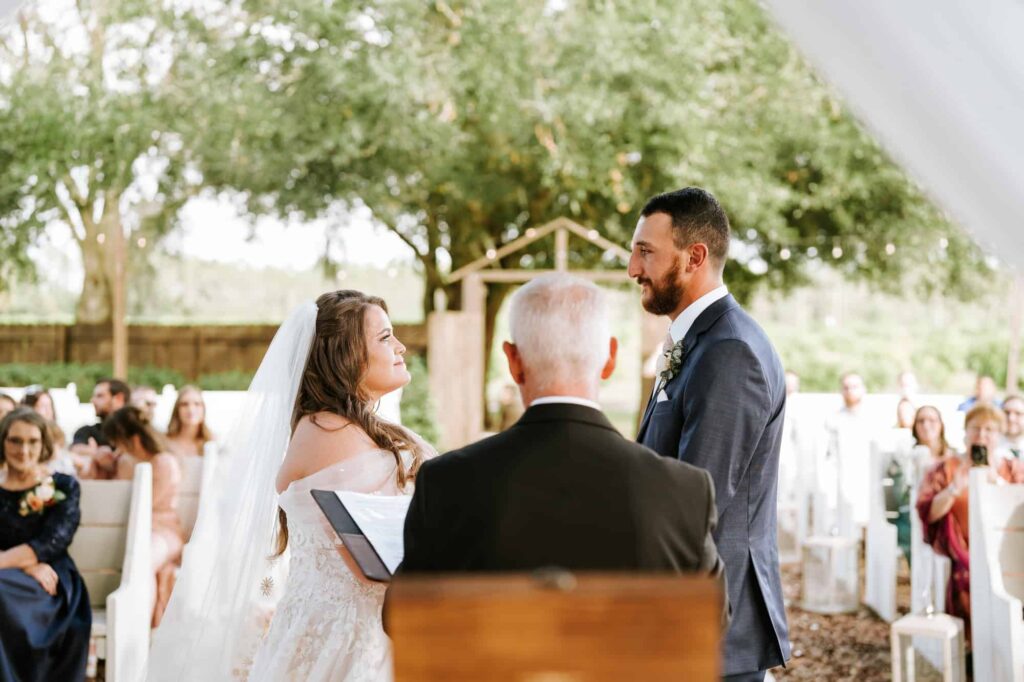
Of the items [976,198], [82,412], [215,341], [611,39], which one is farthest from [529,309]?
[215,341]

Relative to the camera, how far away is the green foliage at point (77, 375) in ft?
52.9

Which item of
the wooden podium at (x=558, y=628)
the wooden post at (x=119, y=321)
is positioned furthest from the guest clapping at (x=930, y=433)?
the wooden post at (x=119, y=321)

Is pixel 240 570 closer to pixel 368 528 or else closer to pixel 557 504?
pixel 368 528

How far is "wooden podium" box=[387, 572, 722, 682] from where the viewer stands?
4.05 ft

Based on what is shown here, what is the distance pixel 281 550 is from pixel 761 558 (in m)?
1.52

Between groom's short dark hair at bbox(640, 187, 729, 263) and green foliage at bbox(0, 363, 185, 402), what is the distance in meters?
14.6

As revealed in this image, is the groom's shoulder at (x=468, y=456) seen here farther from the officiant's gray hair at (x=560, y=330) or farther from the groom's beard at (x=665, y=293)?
the groom's beard at (x=665, y=293)

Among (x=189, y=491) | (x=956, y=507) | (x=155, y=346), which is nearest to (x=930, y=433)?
(x=956, y=507)

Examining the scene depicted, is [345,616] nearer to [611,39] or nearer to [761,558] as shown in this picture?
[761,558]

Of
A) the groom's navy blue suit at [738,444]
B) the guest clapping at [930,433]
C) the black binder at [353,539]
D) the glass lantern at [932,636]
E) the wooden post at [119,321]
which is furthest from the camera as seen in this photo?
the wooden post at [119,321]

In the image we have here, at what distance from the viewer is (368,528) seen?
2264mm

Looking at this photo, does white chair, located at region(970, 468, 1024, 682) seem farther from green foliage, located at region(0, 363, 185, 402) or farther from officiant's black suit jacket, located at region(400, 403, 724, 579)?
green foliage, located at region(0, 363, 185, 402)

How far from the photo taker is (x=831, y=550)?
7.29 metres

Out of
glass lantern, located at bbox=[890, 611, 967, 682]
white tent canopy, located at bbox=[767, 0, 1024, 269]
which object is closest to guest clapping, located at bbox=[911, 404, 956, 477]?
glass lantern, located at bbox=[890, 611, 967, 682]
